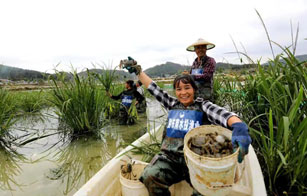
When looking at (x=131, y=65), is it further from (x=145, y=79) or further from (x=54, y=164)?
(x=54, y=164)

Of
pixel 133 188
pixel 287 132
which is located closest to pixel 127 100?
pixel 133 188

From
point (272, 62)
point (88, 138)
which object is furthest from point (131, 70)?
point (88, 138)

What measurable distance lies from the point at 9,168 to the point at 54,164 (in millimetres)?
605

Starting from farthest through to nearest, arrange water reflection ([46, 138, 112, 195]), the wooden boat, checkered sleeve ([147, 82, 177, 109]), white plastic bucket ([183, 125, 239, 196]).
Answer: water reflection ([46, 138, 112, 195]) → checkered sleeve ([147, 82, 177, 109]) → the wooden boat → white plastic bucket ([183, 125, 239, 196])

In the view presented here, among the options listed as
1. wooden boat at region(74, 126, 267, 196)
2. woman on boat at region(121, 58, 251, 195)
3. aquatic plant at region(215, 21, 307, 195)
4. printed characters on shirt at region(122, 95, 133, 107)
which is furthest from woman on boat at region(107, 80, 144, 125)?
aquatic plant at region(215, 21, 307, 195)

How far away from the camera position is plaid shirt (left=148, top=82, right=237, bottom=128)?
1158 mm

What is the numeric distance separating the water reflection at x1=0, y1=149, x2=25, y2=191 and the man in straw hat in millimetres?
2949

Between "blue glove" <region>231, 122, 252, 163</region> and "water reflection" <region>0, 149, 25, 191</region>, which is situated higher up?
"blue glove" <region>231, 122, 252, 163</region>

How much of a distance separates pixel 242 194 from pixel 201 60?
2.20 m

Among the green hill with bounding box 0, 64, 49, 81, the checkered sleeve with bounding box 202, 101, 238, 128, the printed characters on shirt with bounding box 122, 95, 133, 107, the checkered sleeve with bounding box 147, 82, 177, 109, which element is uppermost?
the green hill with bounding box 0, 64, 49, 81

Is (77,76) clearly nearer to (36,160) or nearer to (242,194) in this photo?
(36,160)

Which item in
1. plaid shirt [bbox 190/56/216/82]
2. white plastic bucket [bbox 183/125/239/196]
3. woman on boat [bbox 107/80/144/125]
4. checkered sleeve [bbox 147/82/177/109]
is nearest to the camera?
white plastic bucket [bbox 183/125/239/196]

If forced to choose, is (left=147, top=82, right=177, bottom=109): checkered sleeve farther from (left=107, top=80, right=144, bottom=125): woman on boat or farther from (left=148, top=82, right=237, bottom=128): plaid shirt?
(left=107, top=80, right=144, bottom=125): woman on boat

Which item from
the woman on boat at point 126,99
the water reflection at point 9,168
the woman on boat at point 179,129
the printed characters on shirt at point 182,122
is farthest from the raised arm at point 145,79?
the woman on boat at point 126,99
